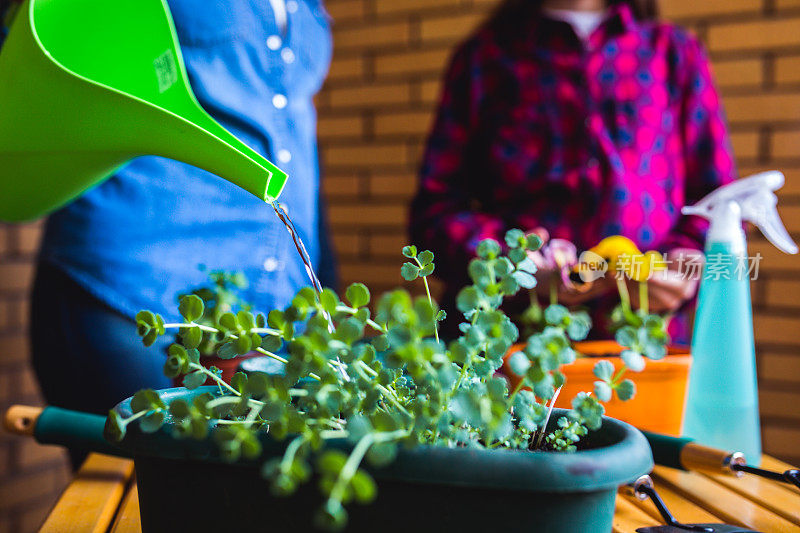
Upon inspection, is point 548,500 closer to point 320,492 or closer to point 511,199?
point 320,492

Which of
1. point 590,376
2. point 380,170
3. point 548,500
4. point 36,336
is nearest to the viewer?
point 548,500

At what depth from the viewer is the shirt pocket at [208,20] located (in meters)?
0.91

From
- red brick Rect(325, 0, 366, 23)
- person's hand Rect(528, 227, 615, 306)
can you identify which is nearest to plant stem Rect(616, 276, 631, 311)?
person's hand Rect(528, 227, 615, 306)

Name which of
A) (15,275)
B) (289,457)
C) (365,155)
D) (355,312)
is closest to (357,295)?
(355,312)

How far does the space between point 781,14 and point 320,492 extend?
1.82 m

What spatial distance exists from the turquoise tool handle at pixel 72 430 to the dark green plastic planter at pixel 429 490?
27cm

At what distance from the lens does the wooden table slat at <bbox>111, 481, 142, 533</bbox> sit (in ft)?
1.78

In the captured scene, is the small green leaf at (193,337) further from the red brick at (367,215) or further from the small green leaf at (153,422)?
the red brick at (367,215)

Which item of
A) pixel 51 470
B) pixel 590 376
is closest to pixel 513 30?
pixel 590 376

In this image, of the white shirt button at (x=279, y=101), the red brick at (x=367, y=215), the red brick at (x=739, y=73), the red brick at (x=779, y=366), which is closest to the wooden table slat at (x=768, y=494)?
the white shirt button at (x=279, y=101)

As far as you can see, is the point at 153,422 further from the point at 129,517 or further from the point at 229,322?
the point at 129,517

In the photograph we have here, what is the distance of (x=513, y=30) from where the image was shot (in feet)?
4.35

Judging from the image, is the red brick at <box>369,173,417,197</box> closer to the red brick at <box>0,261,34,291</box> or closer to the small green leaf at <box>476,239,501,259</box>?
the red brick at <box>0,261,34,291</box>

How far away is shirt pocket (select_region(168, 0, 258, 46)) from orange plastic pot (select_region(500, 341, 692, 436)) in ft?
1.99
